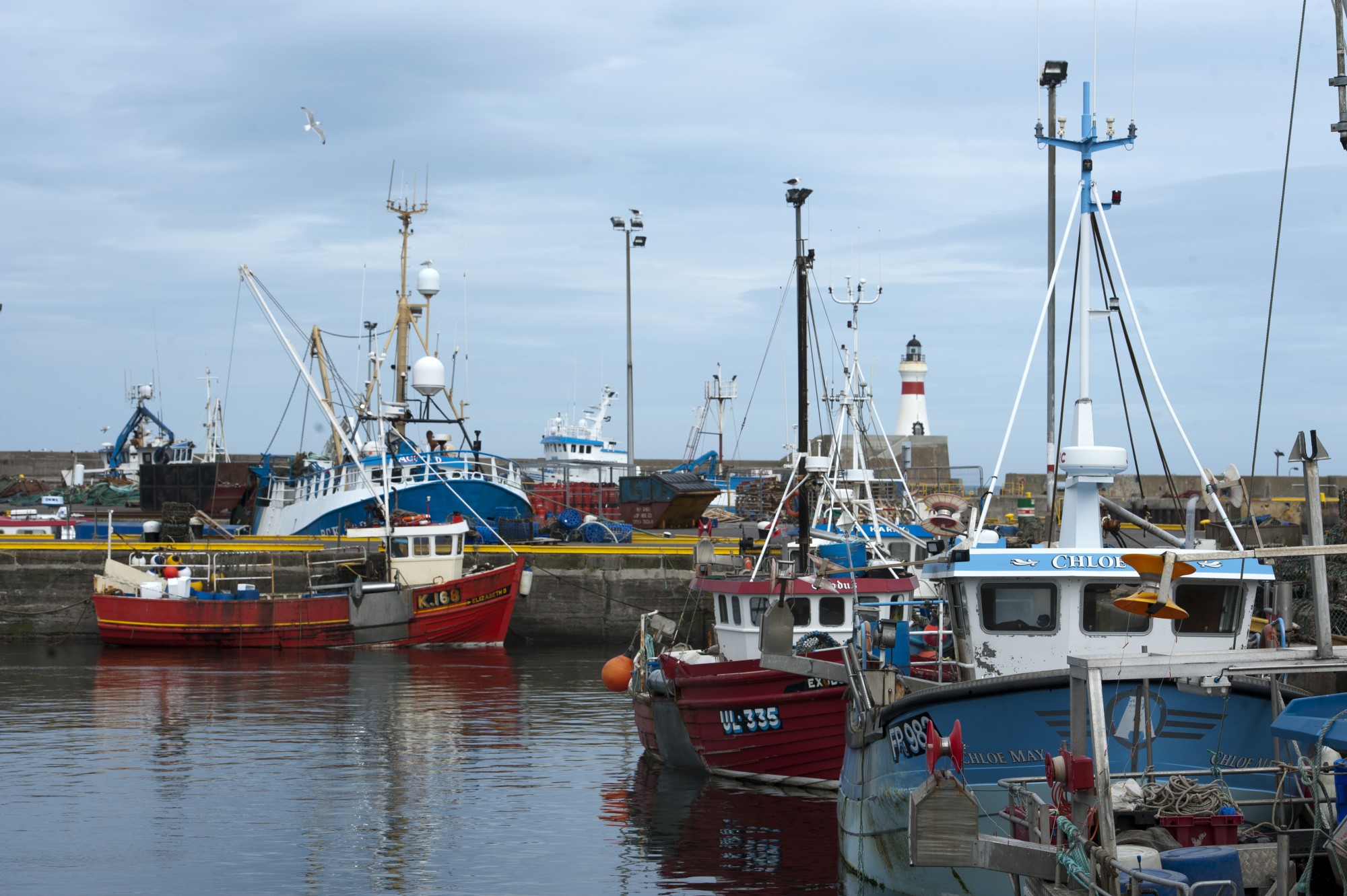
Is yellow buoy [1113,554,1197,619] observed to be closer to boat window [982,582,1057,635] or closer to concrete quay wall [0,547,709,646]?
boat window [982,582,1057,635]

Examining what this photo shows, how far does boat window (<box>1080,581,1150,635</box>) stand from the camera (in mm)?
11484

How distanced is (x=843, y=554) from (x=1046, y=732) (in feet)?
37.7

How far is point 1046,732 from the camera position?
9.73 m

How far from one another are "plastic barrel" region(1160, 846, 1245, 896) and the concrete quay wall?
1004 inches

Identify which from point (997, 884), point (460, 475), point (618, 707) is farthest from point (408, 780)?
point (460, 475)

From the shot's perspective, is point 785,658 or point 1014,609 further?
point 785,658

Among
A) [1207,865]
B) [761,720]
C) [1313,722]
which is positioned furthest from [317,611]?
[1207,865]

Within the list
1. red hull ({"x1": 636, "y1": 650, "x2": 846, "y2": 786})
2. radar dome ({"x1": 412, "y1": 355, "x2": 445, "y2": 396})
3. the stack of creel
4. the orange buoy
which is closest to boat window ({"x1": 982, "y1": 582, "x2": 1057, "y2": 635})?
red hull ({"x1": 636, "y1": 650, "x2": 846, "y2": 786})

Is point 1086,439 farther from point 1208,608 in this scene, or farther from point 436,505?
point 436,505

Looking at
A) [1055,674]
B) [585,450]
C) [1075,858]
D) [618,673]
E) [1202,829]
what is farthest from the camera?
[585,450]

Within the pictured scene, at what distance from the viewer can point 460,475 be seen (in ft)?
132

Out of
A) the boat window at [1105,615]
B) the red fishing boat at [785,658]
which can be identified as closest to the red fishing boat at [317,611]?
the red fishing boat at [785,658]

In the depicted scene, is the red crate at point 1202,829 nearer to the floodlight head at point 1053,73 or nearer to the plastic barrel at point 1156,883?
the plastic barrel at point 1156,883

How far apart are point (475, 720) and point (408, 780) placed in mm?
4554
